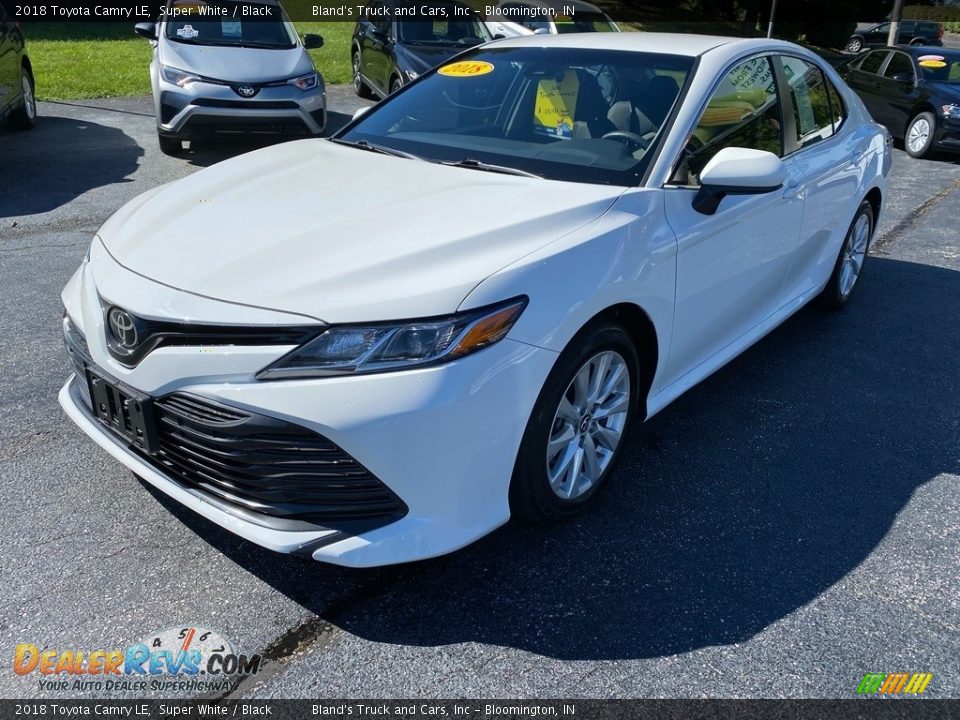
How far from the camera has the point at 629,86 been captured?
3.49 metres

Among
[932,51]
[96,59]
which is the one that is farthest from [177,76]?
[932,51]

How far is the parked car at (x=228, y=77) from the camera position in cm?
823

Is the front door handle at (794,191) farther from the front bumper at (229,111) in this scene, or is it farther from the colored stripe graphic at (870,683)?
the front bumper at (229,111)

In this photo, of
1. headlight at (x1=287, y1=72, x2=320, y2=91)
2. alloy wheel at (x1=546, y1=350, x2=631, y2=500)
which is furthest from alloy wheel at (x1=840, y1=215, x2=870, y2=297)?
headlight at (x1=287, y1=72, x2=320, y2=91)

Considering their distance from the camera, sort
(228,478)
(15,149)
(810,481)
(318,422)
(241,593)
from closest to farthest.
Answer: (318,422) < (228,478) < (241,593) < (810,481) < (15,149)

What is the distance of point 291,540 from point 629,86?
90.4 inches

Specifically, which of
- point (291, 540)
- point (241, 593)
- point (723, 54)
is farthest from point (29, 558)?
point (723, 54)

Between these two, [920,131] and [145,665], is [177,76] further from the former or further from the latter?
[920,131]

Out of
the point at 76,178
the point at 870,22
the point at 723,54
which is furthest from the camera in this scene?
the point at 870,22

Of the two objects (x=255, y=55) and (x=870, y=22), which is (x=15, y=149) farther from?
(x=870, y=22)

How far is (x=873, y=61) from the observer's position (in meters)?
12.8

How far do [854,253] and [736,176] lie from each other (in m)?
2.59

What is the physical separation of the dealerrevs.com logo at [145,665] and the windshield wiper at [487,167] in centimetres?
190

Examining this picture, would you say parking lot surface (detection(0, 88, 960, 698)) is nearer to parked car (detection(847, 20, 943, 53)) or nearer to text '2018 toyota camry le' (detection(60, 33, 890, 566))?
text '2018 toyota camry le' (detection(60, 33, 890, 566))
